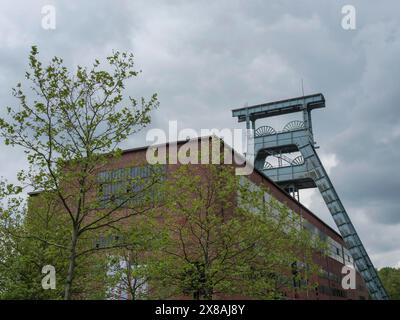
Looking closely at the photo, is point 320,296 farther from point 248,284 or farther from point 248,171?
point 248,284

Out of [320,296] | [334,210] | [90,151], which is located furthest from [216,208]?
[320,296]

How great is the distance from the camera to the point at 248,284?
22.5m

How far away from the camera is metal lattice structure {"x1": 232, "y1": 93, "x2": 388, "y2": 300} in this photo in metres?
57.6

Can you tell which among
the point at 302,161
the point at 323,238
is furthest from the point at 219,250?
the point at 323,238

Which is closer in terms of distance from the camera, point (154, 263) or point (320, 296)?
point (154, 263)

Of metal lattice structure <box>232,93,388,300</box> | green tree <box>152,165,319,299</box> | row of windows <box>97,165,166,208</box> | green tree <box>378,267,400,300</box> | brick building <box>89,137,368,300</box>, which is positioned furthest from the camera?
green tree <box>378,267,400,300</box>

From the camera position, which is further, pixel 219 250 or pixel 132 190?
pixel 219 250

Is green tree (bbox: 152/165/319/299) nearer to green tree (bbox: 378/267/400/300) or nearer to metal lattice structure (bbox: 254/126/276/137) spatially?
metal lattice structure (bbox: 254/126/276/137)

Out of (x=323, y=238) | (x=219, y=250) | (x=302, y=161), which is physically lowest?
(x=219, y=250)

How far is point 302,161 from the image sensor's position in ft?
209

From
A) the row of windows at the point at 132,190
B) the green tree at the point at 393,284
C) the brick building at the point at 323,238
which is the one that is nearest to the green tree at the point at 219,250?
the row of windows at the point at 132,190

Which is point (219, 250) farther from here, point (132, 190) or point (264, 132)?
point (264, 132)

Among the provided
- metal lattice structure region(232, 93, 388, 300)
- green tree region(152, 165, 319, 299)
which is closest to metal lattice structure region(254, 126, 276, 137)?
metal lattice structure region(232, 93, 388, 300)
